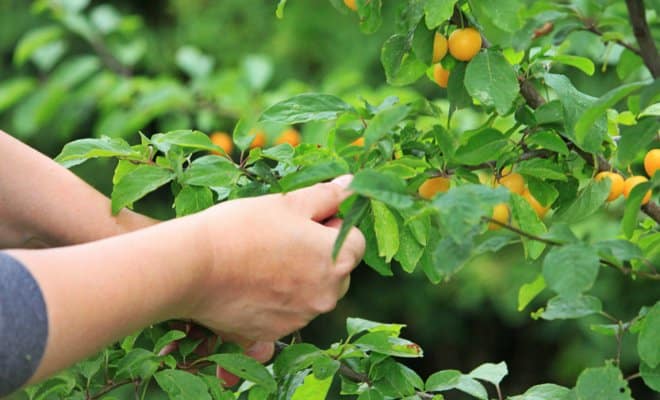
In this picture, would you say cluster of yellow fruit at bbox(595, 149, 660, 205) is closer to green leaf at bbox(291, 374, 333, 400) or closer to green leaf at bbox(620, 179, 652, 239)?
green leaf at bbox(620, 179, 652, 239)

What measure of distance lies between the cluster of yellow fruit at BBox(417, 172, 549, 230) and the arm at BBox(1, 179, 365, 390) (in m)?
0.09

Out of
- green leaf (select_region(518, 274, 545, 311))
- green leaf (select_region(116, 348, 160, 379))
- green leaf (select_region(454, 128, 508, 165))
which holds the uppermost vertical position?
green leaf (select_region(454, 128, 508, 165))

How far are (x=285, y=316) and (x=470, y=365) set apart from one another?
298 centimetres

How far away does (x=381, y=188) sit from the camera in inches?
27.2

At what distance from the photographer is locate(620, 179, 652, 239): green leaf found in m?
0.77

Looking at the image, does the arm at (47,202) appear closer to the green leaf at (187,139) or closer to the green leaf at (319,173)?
the green leaf at (187,139)

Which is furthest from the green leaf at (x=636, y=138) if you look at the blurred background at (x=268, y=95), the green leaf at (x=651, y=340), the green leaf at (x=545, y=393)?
the blurred background at (x=268, y=95)

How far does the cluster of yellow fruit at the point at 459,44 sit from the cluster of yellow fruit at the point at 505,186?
0.34ft

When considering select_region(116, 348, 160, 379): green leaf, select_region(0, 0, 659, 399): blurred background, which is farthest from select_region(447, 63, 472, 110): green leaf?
select_region(0, 0, 659, 399): blurred background

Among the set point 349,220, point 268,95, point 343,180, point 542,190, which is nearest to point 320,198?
point 343,180

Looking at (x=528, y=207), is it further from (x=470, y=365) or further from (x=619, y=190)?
(x=470, y=365)

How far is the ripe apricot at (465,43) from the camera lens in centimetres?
90

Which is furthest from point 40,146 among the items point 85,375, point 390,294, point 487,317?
point 85,375

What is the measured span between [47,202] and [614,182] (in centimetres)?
48
